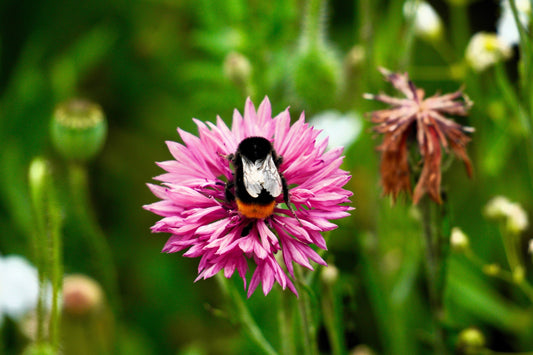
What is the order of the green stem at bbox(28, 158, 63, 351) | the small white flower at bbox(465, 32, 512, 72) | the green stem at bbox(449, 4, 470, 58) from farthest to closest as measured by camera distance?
the green stem at bbox(449, 4, 470, 58) → the small white flower at bbox(465, 32, 512, 72) → the green stem at bbox(28, 158, 63, 351)

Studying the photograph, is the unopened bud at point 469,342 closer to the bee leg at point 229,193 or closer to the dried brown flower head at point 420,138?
the dried brown flower head at point 420,138

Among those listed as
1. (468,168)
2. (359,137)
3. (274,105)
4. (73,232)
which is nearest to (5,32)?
(73,232)

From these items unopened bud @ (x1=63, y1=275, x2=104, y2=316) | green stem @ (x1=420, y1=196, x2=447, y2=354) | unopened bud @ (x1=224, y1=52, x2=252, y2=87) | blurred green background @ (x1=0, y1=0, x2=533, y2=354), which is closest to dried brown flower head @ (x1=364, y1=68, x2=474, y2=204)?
green stem @ (x1=420, y1=196, x2=447, y2=354)

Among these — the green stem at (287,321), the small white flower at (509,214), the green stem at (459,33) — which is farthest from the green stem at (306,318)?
the green stem at (459,33)

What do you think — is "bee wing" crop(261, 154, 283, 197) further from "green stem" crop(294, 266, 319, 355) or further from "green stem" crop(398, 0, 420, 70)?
"green stem" crop(398, 0, 420, 70)

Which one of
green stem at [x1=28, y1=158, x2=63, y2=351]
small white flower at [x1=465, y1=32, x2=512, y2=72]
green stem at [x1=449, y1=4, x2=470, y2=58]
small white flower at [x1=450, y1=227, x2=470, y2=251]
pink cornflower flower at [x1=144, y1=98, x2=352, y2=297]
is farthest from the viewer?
green stem at [x1=449, y1=4, x2=470, y2=58]
